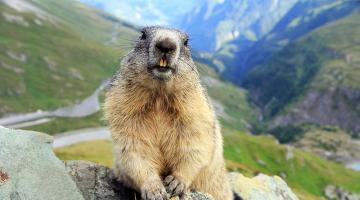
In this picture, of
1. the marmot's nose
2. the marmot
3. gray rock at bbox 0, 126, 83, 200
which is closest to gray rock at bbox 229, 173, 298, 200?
the marmot

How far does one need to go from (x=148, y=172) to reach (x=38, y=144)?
9.72ft

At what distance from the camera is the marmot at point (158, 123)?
12.2m

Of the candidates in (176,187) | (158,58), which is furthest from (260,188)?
(158,58)

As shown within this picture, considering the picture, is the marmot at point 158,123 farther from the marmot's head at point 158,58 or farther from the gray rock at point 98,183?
the gray rock at point 98,183

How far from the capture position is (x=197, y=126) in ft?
41.8

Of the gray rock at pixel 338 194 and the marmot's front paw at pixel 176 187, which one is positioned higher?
the marmot's front paw at pixel 176 187

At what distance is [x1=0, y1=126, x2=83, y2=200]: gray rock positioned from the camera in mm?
11133

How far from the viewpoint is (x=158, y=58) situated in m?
11.4

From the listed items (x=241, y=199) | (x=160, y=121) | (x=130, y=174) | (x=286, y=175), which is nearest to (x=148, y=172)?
(x=130, y=174)

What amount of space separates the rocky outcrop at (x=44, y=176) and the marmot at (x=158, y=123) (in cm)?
90

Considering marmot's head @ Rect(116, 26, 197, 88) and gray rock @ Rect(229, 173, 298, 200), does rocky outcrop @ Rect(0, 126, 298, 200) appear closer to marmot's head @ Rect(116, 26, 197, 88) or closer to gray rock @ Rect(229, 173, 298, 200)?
marmot's head @ Rect(116, 26, 197, 88)

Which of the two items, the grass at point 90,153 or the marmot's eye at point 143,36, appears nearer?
the marmot's eye at point 143,36

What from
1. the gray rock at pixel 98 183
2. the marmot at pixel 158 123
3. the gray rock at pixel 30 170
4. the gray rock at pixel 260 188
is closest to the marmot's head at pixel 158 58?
the marmot at pixel 158 123

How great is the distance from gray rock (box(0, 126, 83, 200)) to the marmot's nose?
411 centimetres
